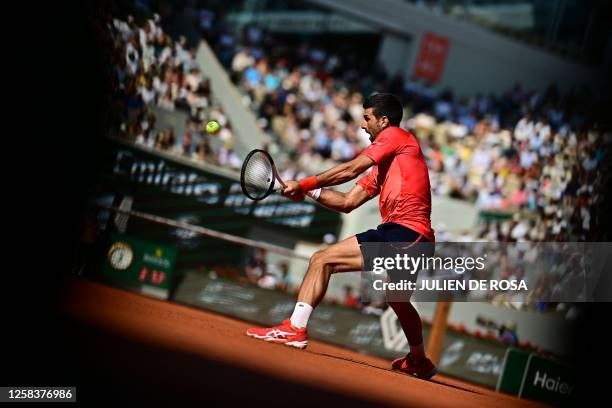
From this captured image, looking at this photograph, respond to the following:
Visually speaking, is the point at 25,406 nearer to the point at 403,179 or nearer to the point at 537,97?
the point at 403,179

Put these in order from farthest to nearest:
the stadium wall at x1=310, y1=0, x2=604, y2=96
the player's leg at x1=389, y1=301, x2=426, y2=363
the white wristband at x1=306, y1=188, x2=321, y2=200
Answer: the stadium wall at x1=310, y1=0, x2=604, y2=96 < the player's leg at x1=389, y1=301, x2=426, y2=363 < the white wristband at x1=306, y1=188, x2=321, y2=200

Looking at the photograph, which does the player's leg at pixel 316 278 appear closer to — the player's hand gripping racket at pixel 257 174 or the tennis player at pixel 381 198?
the tennis player at pixel 381 198

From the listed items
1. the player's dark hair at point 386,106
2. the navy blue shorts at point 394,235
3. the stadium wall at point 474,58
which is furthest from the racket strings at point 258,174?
the stadium wall at point 474,58

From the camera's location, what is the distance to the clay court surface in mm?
3953

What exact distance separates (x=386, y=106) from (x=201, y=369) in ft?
9.63

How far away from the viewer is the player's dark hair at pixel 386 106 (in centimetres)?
691

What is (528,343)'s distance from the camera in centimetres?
1328

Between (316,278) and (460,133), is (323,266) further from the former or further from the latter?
(460,133)

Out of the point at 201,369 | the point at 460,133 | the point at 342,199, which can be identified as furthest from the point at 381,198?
the point at 460,133

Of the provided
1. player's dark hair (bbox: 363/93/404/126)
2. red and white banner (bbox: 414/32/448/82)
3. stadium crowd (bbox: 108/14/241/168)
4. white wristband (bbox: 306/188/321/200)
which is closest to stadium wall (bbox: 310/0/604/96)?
red and white banner (bbox: 414/32/448/82)

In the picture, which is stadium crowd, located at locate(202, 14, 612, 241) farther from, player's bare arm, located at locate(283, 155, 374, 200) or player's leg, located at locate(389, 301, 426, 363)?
player's bare arm, located at locate(283, 155, 374, 200)

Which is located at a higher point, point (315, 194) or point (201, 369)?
point (315, 194)

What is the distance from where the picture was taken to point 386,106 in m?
6.90

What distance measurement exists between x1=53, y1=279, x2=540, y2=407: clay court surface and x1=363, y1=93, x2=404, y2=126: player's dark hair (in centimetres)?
192
